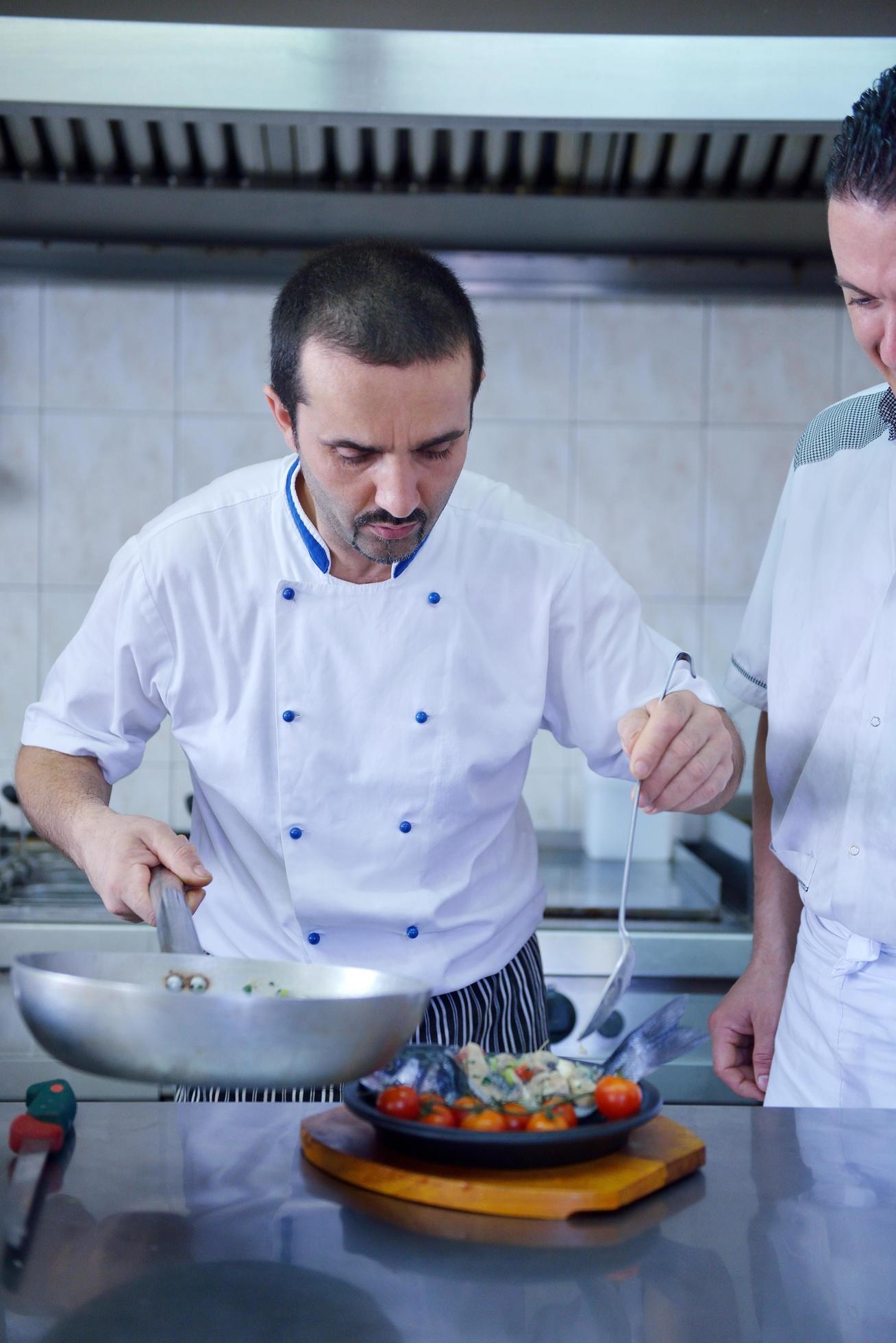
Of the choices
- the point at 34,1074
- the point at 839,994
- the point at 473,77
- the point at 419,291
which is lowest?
the point at 34,1074

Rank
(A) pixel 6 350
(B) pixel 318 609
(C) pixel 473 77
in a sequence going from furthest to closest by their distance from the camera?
1. (A) pixel 6 350
2. (C) pixel 473 77
3. (B) pixel 318 609

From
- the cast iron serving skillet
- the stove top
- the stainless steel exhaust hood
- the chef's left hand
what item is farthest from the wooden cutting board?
the stainless steel exhaust hood

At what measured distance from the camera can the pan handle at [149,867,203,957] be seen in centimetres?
95

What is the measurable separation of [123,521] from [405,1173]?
187 centimetres

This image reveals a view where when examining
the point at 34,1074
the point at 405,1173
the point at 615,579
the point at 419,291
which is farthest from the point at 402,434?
the point at 34,1074

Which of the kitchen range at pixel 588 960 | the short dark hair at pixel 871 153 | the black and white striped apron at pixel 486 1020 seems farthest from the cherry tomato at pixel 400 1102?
the kitchen range at pixel 588 960

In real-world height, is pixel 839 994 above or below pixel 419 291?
below

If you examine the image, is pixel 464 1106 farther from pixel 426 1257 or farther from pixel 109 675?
pixel 109 675

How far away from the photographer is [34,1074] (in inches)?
78.2

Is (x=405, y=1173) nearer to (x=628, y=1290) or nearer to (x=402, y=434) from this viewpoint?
(x=628, y=1290)

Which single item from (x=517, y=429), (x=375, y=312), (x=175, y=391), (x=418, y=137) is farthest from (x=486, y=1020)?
(x=175, y=391)

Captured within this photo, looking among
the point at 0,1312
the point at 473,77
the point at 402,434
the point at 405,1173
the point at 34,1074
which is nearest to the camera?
the point at 0,1312

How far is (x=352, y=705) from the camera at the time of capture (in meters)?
1.38

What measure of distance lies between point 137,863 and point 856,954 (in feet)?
2.16
